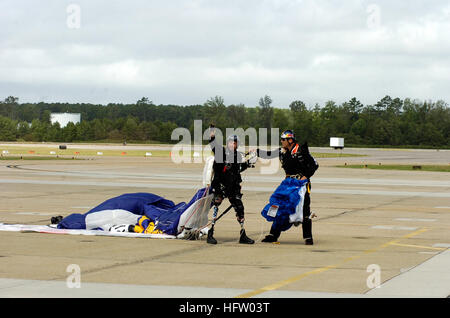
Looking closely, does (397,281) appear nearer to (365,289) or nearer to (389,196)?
(365,289)

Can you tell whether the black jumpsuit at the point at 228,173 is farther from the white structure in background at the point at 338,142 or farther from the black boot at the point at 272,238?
the white structure in background at the point at 338,142

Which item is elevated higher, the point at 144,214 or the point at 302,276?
the point at 144,214

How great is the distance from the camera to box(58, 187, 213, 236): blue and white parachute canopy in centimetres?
1453

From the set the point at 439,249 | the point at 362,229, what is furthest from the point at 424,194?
the point at 439,249

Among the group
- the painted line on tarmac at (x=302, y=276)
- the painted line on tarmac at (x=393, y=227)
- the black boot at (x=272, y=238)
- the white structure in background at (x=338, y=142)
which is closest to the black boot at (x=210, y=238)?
the black boot at (x=272, y=238)

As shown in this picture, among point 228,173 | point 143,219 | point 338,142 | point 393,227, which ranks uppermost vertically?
point 228,173

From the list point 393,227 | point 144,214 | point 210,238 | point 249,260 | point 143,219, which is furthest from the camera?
point 393,227

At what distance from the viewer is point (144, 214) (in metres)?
15.6

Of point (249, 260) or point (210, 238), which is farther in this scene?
point (210, 238)

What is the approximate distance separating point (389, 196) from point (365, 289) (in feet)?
61.9

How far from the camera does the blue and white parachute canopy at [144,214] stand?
1453 cm

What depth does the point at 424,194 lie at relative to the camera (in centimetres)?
2878

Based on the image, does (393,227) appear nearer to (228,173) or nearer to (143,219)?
(228,173)

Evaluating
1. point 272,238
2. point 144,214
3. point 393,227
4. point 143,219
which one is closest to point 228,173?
point 272,238
